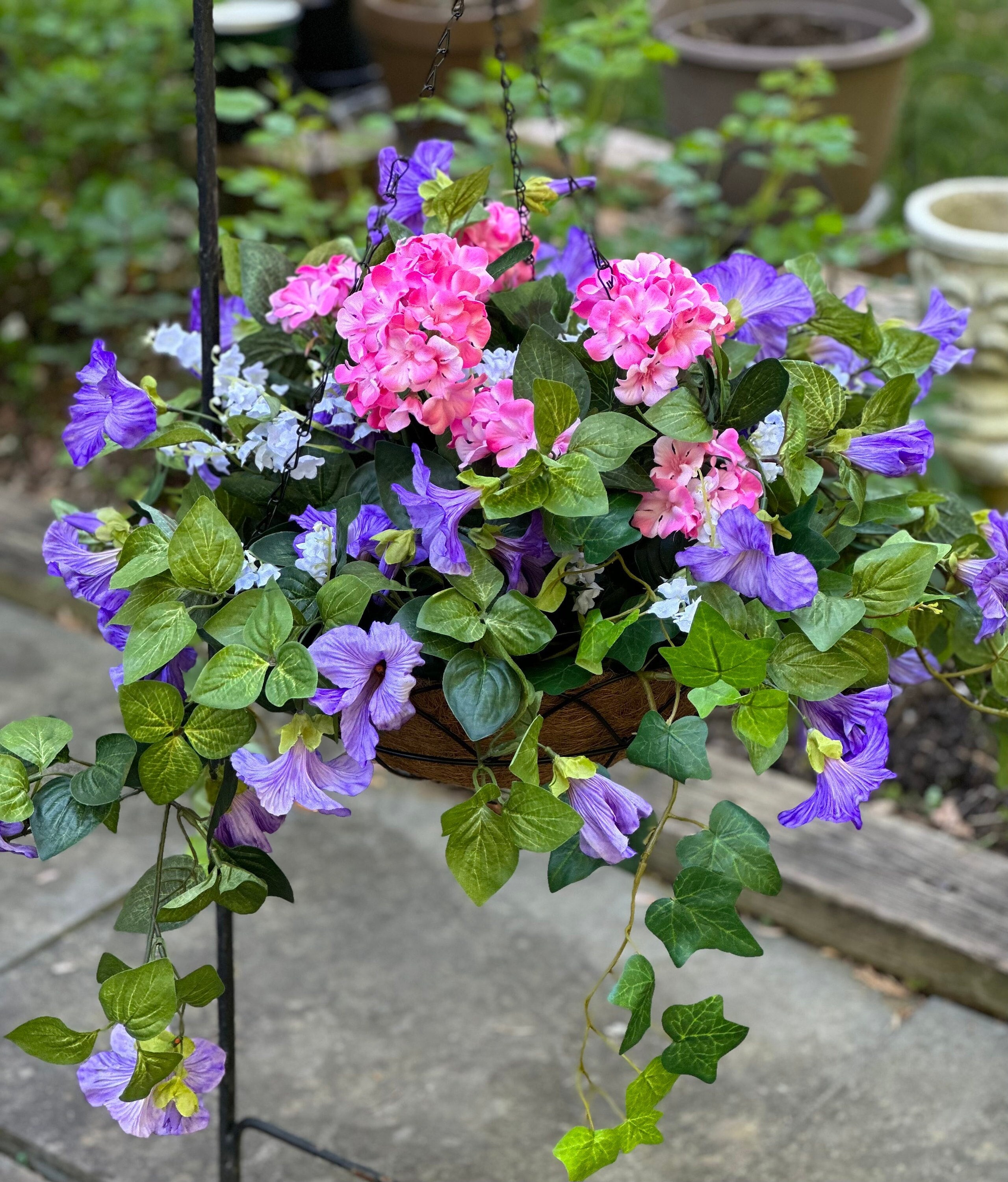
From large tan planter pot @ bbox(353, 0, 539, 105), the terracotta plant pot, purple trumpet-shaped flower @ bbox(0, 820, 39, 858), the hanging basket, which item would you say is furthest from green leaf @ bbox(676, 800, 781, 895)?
large tan planter pot @ bbox(353, 0, 539, 105)

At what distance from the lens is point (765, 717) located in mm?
830

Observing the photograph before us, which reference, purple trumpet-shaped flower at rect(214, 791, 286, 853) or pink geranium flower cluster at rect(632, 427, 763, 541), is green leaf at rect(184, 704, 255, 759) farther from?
pink geranium flower cluster at rect(632, 427, 763, 541)

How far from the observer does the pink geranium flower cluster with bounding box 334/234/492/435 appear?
2.80 ft

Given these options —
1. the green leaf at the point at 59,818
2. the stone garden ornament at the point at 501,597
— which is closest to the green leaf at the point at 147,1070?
the stone garden ornament at the point at 501,597

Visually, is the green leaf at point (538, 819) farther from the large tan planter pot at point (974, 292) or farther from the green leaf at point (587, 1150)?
the large tan planter pot at point (974, 292)

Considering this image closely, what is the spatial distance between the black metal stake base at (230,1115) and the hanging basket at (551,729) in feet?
1.11

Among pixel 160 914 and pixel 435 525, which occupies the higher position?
pixel 435 525

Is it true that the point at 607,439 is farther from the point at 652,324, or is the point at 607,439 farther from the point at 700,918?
the point at 700,918

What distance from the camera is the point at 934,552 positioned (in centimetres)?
89

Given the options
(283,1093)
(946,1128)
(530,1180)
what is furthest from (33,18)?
(946,1128)

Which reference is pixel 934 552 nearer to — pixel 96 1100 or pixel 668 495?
pixel 668 495

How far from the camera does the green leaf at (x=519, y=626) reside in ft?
2.80

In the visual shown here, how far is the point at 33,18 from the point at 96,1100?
2.71 metres

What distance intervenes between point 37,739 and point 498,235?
1.65 feet
